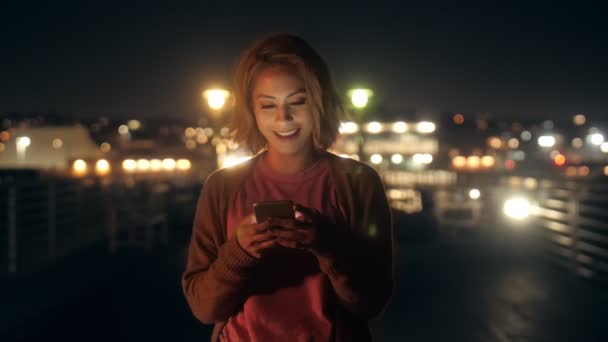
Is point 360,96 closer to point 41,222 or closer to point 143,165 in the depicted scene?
point 41,222

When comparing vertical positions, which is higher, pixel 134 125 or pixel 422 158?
pixel 134 125

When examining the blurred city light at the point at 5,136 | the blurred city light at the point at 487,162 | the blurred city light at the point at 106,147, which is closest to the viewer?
the blurred city light at the point at 5,136

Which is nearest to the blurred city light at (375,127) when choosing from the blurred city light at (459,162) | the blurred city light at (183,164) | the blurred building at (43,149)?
the blurred city light at (459,162)

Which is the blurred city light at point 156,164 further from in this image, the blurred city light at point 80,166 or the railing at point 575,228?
the railing at point 575,228

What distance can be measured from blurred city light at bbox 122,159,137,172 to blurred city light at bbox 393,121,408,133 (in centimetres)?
3781

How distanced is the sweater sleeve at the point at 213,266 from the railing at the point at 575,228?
8858 mm

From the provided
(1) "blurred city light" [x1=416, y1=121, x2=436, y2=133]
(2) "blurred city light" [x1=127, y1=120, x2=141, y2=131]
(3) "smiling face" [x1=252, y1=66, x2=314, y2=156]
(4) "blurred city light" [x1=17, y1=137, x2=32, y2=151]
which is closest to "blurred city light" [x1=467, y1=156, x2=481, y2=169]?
(1) "blurred city light" [x1=416, y1=121, x2=436, y2=133]

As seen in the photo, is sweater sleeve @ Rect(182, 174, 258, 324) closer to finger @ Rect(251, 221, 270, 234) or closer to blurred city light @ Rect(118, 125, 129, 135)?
finger @ Rect(251, 221, 270, 234)

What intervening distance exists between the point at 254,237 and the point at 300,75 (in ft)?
1.73

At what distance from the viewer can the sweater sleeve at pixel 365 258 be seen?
A: 60.6 inches

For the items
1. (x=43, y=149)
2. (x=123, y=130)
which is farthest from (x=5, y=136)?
(x=123, y=130)

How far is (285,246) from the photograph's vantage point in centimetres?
154

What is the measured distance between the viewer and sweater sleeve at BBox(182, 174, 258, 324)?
4.99 feet

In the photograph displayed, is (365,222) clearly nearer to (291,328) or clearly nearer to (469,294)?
(291,328)
